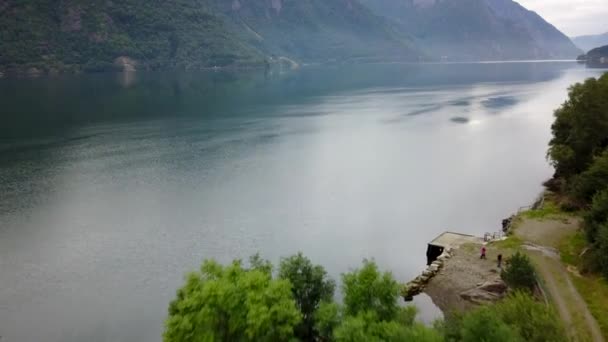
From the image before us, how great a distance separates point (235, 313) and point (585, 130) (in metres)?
51.3

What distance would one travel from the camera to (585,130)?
5700 cm

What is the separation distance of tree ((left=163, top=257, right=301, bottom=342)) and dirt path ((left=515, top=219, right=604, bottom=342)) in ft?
51.0

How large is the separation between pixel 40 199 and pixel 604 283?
63.9 meters

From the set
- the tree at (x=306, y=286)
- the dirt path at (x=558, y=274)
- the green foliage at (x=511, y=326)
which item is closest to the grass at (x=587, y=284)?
the dirt path at (x=558, y=274)

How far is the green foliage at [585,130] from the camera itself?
5653cm

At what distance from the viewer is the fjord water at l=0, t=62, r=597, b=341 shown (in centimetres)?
4103

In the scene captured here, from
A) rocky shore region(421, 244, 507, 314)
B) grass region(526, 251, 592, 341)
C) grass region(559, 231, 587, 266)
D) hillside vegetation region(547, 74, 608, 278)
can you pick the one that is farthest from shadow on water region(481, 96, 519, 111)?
grass region(526, 251, 592, 341)

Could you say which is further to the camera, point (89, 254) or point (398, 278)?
point (89, 254)

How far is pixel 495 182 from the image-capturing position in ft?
233

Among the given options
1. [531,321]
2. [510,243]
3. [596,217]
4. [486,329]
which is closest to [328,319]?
[486,329]

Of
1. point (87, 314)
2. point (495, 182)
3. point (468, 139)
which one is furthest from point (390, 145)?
point (87, 314)

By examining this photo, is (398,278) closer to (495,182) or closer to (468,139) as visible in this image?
(495,182)

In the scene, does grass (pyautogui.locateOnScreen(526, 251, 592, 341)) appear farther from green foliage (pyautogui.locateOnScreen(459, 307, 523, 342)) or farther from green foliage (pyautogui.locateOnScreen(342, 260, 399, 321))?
green foliage (pyautogui.locateOnScreen(342, 260, 399, 321))

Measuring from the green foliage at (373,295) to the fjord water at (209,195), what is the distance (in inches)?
464
